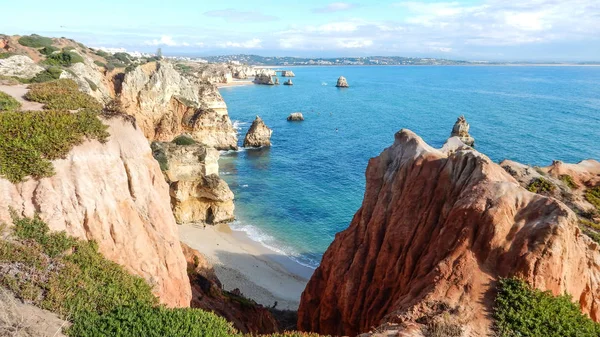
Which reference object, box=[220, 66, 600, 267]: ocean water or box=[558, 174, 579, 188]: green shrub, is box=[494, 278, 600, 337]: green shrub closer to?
box=[558, 174, 579, 188]: green shrub

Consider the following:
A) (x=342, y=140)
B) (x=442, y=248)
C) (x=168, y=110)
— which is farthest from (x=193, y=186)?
(x=342, y=140)

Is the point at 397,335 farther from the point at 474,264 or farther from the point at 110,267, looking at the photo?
the point at 110,267

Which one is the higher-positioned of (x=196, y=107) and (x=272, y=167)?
(x=196, y=107)

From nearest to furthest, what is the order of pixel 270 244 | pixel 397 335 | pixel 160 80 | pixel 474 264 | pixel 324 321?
pixel 397 335 < pixel 474 264 < pixel 324 321 < pixel 270 244 < pixel 160 80

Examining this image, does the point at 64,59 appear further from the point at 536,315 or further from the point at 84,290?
the point at 536,315

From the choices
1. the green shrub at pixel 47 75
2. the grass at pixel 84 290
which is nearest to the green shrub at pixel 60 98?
the grass at pixel 84 290

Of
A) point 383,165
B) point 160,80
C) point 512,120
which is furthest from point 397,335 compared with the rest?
point 512,120

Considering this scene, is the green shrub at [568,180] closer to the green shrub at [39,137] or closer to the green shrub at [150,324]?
the green shrub at [150,324]

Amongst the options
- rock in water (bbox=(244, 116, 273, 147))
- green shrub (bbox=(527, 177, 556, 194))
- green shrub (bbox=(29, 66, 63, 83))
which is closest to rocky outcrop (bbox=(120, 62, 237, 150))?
rock in water (bbox=(244, 116, 273, 147))
